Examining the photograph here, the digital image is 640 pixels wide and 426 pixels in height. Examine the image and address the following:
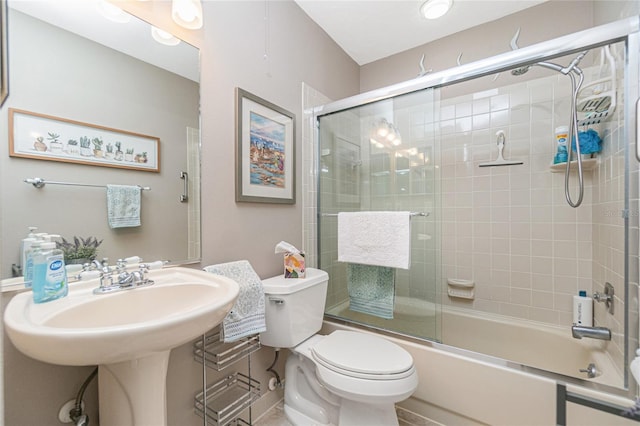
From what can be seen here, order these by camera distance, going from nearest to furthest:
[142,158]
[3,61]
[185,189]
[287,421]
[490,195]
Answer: [3,61]
[142,158]
[185,189]
[287,421]
[490,195]

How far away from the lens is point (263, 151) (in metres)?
1.58

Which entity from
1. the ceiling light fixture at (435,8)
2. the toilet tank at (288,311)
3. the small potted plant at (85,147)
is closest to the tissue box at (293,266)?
the toilet tank at (288,311)

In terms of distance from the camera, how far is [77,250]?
0.95 m

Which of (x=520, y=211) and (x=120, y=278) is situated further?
(x=520, y=211)

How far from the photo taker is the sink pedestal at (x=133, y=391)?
2.76 feet

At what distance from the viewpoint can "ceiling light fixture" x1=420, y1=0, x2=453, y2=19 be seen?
1.70 metres

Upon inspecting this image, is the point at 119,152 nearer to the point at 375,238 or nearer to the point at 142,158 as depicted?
the point at 142,158

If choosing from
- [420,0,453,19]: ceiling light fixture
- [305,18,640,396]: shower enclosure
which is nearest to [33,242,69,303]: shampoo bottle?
[305,18,640,396]: shower enclosure

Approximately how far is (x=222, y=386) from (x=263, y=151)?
1227 mm

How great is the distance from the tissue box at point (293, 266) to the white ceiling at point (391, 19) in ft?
5.28

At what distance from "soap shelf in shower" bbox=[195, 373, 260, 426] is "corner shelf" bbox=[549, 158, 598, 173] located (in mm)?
2101

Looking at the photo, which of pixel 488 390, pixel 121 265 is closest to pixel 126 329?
pixel 121 265

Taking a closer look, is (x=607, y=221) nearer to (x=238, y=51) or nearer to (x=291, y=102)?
(x=291, y=102)

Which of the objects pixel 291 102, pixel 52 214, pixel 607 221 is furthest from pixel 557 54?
pixel 52 214
